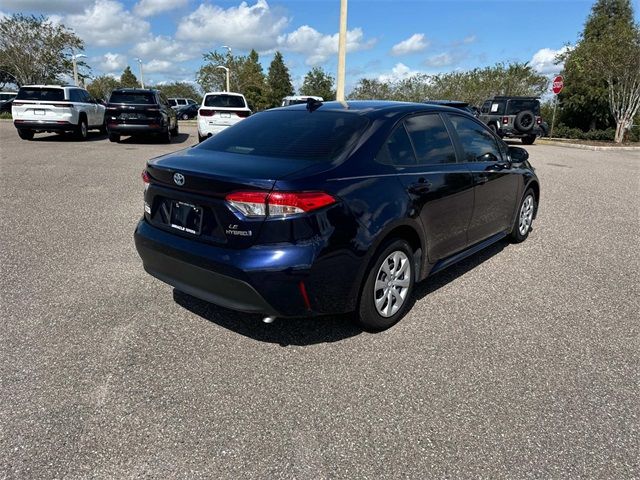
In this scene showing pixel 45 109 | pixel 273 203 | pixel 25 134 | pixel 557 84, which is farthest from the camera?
pixel 557 84

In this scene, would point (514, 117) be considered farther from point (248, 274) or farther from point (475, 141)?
point (248, 274)

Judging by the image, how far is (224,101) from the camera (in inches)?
621

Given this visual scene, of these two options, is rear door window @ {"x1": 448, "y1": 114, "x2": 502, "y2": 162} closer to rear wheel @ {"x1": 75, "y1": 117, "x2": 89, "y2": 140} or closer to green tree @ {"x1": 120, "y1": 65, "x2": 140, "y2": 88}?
rear wheel @ {"x1": 75, "y1": 117, "x2": 89, "y2": 140}

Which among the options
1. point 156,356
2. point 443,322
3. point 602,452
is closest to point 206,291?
point 156,356

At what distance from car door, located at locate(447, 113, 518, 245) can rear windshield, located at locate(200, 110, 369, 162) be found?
4.14 ft

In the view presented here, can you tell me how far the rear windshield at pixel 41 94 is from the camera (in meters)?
15.3

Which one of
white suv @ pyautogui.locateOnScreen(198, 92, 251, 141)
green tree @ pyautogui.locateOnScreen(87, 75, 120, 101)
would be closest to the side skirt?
white suv @ pyautogui.locateOnScreen(198, 92, 251, 141)

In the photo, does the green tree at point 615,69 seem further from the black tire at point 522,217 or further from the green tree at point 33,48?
the green tree at point 33,48

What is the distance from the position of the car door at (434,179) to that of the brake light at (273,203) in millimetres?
856

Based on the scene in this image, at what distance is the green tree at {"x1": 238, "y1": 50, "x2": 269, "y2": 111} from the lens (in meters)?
44.4

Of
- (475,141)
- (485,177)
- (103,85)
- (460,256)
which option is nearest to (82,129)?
(475,141)

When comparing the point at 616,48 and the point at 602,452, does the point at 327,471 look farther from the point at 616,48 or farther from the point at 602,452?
the point at 616,48

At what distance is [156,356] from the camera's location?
10.3ft

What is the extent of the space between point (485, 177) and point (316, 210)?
7.50ft
